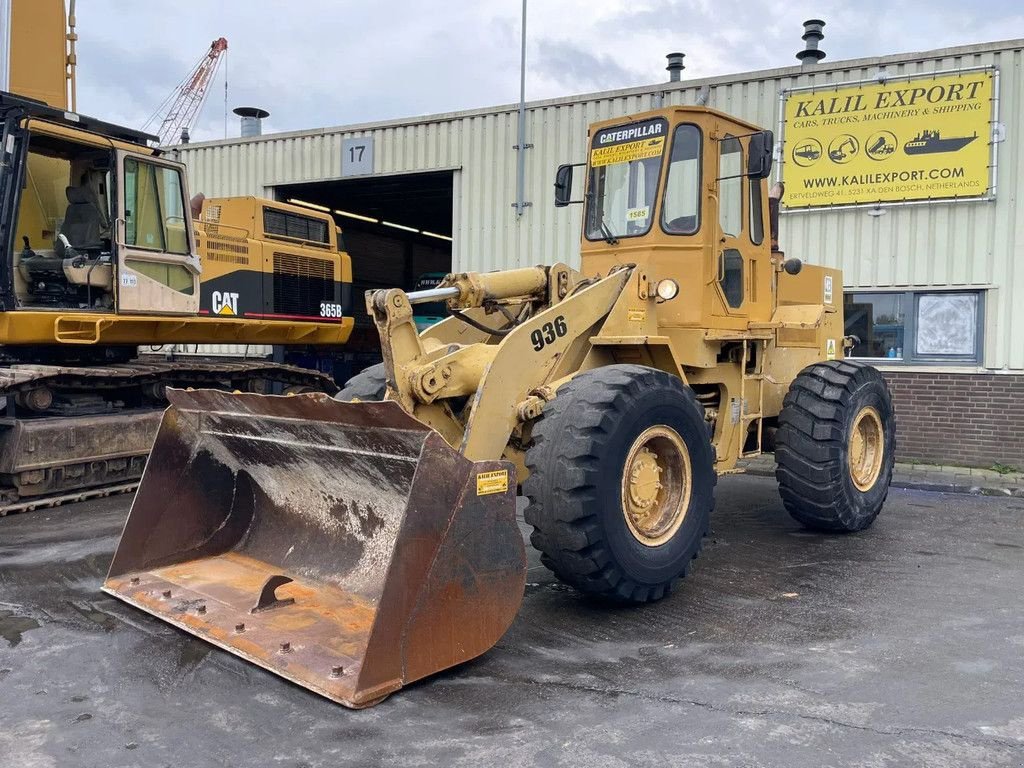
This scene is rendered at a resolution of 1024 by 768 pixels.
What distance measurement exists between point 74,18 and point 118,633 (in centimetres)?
734

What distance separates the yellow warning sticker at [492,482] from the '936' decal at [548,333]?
1.31 meters

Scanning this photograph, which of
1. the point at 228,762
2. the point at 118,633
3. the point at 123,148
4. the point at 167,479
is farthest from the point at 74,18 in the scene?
the point at 228,762

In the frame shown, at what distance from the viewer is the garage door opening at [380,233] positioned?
53.0ft

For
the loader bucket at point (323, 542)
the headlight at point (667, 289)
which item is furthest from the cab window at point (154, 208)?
the headlight at point (667, 289)

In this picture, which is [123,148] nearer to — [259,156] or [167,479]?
[167,479]

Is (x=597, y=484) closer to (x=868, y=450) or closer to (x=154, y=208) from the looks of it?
(x=868, y=450)

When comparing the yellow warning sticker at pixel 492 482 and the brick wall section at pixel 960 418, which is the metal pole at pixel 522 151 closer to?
the brick wall section at pixel 960 418

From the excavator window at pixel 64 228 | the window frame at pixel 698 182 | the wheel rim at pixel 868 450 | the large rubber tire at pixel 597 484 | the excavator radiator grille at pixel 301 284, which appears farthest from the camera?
the excavator radiator grille at pixel 301 284

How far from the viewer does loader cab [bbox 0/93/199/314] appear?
806 cm

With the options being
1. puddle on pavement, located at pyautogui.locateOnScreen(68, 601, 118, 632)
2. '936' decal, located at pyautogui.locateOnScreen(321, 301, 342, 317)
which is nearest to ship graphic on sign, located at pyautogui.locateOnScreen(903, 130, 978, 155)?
'936' decal, located at pyautogui.locateOnScreen(321, 301, 342, 317)

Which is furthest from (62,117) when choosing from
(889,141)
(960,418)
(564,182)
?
(960,418)

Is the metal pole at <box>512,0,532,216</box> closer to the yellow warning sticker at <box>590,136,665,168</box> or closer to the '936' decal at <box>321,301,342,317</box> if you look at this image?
the '936' decal at <box>321,301,342,317</box>

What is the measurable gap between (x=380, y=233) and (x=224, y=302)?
46.5 ft

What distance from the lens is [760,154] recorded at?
611 centimetres
